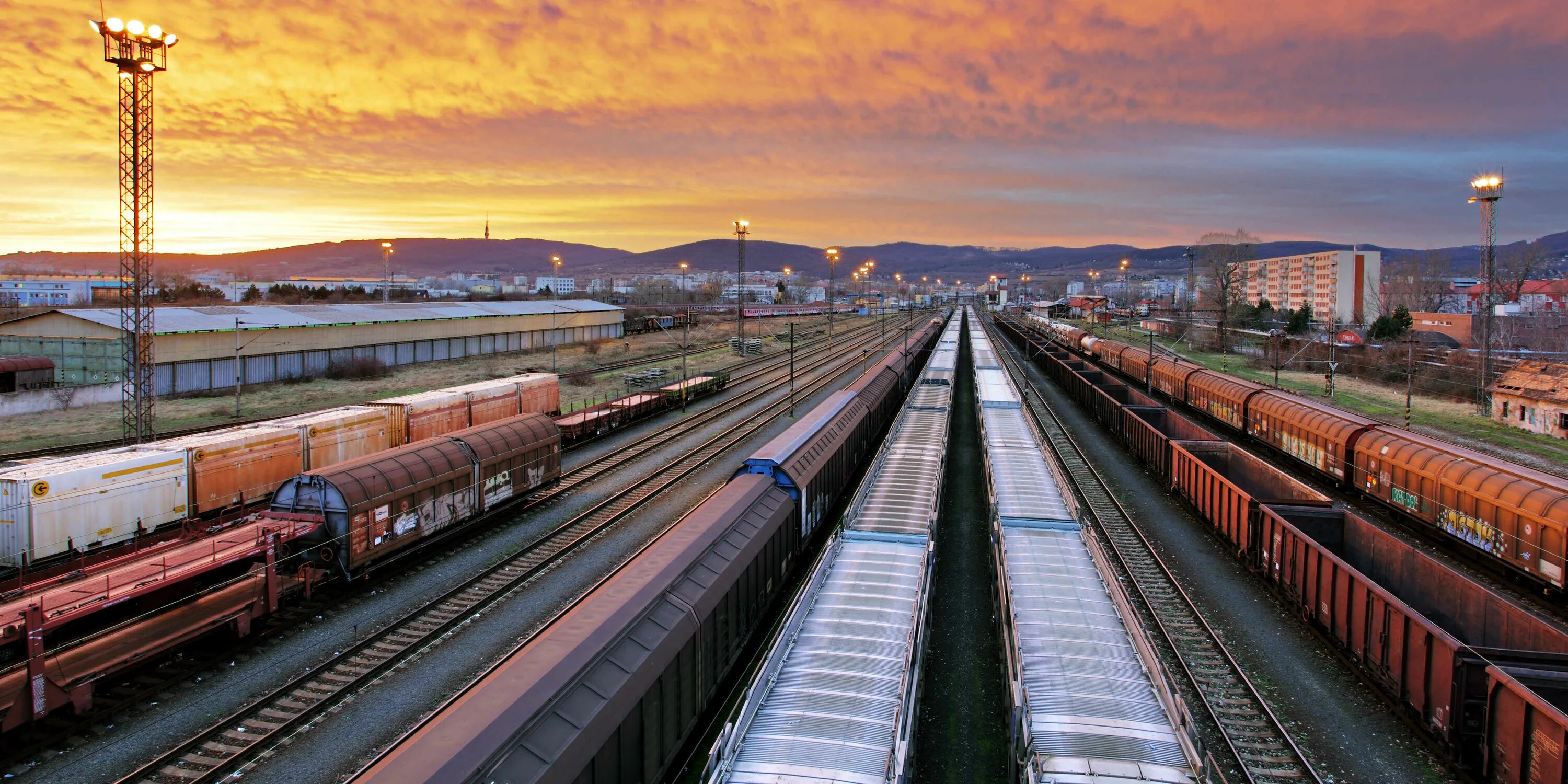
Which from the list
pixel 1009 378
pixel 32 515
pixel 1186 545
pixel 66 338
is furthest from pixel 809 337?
pixel 32 515

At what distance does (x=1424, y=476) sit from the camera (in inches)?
923

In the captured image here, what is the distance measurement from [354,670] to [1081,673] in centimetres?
1447

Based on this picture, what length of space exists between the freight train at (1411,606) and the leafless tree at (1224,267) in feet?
237

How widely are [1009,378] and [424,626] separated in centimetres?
3871

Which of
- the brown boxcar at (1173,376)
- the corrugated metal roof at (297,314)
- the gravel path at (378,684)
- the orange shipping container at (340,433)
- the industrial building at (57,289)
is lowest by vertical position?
the gravel path at (378,684)

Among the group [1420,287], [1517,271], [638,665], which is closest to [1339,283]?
[1420,287]

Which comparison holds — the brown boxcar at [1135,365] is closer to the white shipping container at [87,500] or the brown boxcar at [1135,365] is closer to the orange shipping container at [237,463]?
the orange shipping container at [237,463]

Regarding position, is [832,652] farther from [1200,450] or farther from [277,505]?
[1200,450]

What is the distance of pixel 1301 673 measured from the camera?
15891 millimetres

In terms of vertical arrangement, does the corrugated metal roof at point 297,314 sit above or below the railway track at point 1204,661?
above

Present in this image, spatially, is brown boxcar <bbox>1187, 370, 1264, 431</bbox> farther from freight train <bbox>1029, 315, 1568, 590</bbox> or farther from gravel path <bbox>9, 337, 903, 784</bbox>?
gravel path <bbox>9, 337, 903, 784</bbox>

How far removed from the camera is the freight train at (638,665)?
8.21m

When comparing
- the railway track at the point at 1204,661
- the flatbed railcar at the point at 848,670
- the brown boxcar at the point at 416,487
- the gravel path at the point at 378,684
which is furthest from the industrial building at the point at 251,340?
the railway track at the point at 1204,661

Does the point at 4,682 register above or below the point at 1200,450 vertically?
below
